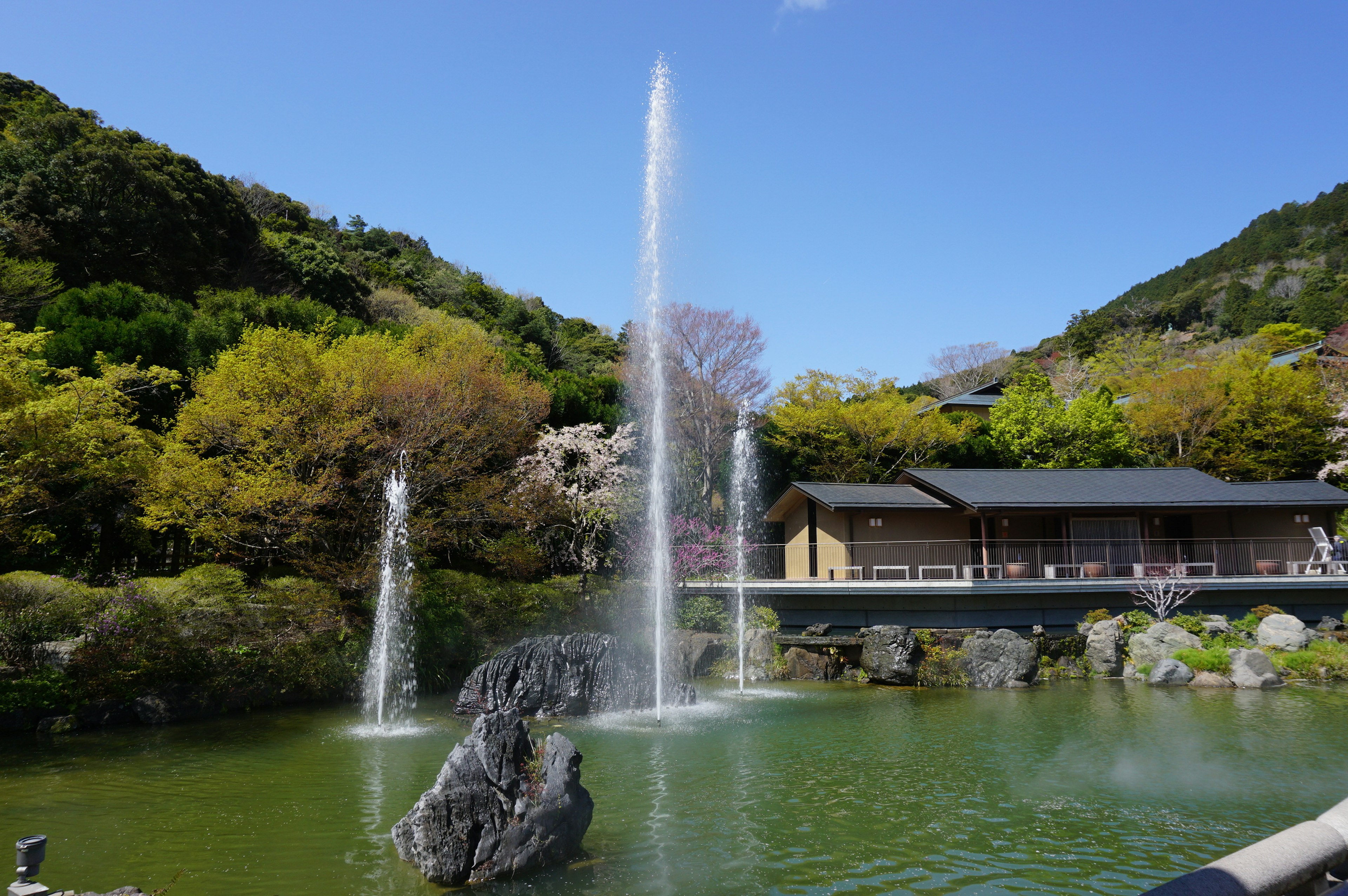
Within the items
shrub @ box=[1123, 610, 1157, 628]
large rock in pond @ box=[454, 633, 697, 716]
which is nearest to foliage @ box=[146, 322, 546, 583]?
large rock in pond @ box=[454, 633, 697, 716]

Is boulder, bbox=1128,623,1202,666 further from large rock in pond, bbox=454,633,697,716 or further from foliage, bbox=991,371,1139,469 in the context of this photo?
foliage, bbox=991,371,1139,469

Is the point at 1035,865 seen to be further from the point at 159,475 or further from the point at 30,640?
the point at 159,475

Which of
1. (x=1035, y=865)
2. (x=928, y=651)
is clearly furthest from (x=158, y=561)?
(x=1035, y=865)

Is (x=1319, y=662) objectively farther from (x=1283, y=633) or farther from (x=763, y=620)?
(x=763, y=620)

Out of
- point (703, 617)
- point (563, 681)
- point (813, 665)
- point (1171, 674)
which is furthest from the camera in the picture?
point (703, 617)

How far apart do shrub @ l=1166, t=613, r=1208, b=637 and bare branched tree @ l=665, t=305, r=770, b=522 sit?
1529 cm

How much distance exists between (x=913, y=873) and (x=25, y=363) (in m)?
16.4

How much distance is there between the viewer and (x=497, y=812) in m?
6.73

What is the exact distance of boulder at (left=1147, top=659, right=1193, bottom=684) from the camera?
17500 millimetres

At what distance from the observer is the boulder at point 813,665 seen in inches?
766

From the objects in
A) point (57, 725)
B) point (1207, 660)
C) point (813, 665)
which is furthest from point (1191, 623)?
point (57, 725)

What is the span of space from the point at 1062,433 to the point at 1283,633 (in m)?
14.4

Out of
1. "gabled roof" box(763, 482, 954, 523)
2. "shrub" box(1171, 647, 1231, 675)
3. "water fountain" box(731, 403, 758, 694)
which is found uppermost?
Result: "water fountain" box(731, 403, 758, 694)

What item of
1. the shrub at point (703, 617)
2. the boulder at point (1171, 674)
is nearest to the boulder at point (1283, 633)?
the boulder at point (1171, 674)
